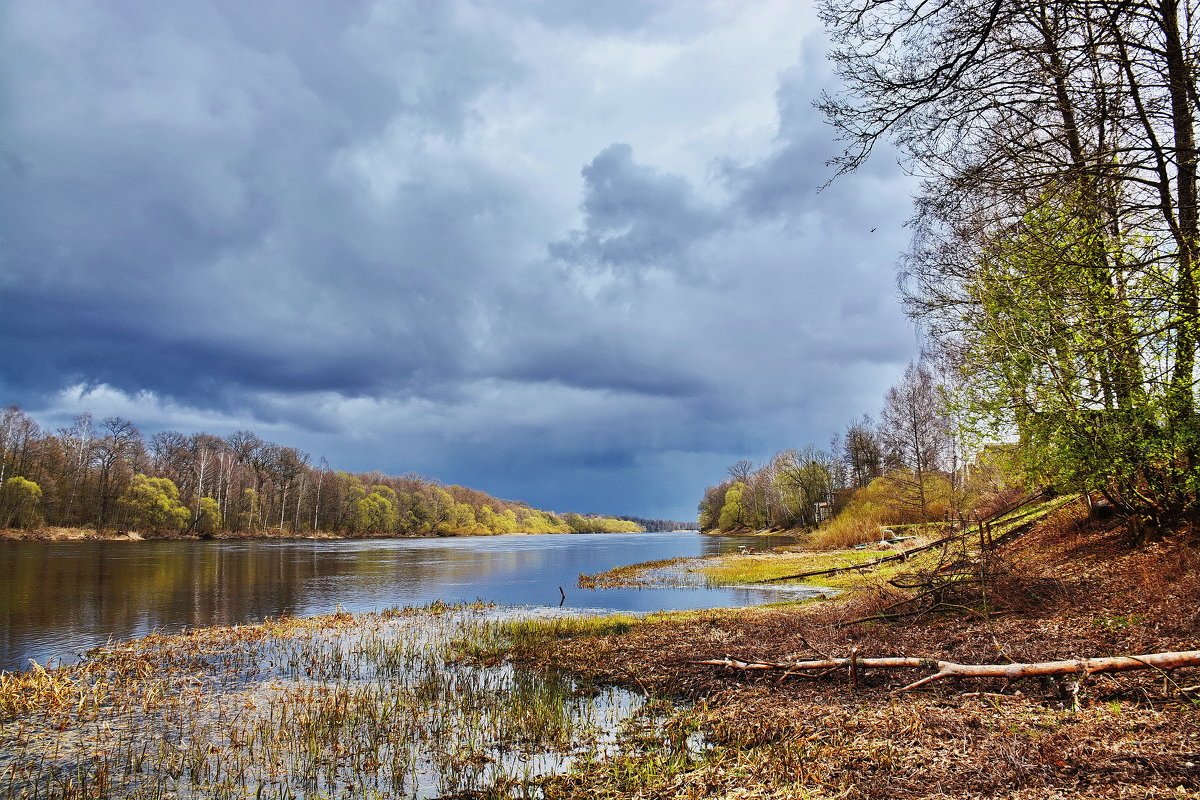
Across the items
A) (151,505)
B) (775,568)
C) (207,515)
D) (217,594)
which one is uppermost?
(151,505)

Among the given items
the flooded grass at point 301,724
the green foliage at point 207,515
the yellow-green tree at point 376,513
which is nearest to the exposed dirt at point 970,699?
the flooded grass at point 301,724

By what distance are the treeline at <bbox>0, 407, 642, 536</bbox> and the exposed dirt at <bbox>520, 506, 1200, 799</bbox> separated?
99315 mm

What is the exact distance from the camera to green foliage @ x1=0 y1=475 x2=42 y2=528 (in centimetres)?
7888

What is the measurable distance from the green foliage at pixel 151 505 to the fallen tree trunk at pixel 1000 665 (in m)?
104

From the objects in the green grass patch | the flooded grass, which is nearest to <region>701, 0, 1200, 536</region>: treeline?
the flooded grass

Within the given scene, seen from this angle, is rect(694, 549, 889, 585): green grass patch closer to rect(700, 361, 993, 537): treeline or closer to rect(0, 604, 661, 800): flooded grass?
rect(700, 361, 993, 537): treeline

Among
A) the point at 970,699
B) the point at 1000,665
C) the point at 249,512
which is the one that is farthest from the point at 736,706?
the point at 249,512

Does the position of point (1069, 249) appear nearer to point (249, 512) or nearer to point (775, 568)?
point (775, 568)

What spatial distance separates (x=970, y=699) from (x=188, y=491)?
121845mm

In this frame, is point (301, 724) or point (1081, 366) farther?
point (1081, 366)

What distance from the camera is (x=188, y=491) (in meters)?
106

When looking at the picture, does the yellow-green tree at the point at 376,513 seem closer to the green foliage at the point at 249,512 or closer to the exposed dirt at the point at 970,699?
the green foliage at the point at 249,512

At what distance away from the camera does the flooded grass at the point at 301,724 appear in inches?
302

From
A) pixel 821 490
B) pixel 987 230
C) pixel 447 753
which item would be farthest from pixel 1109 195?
pixel 821 490
